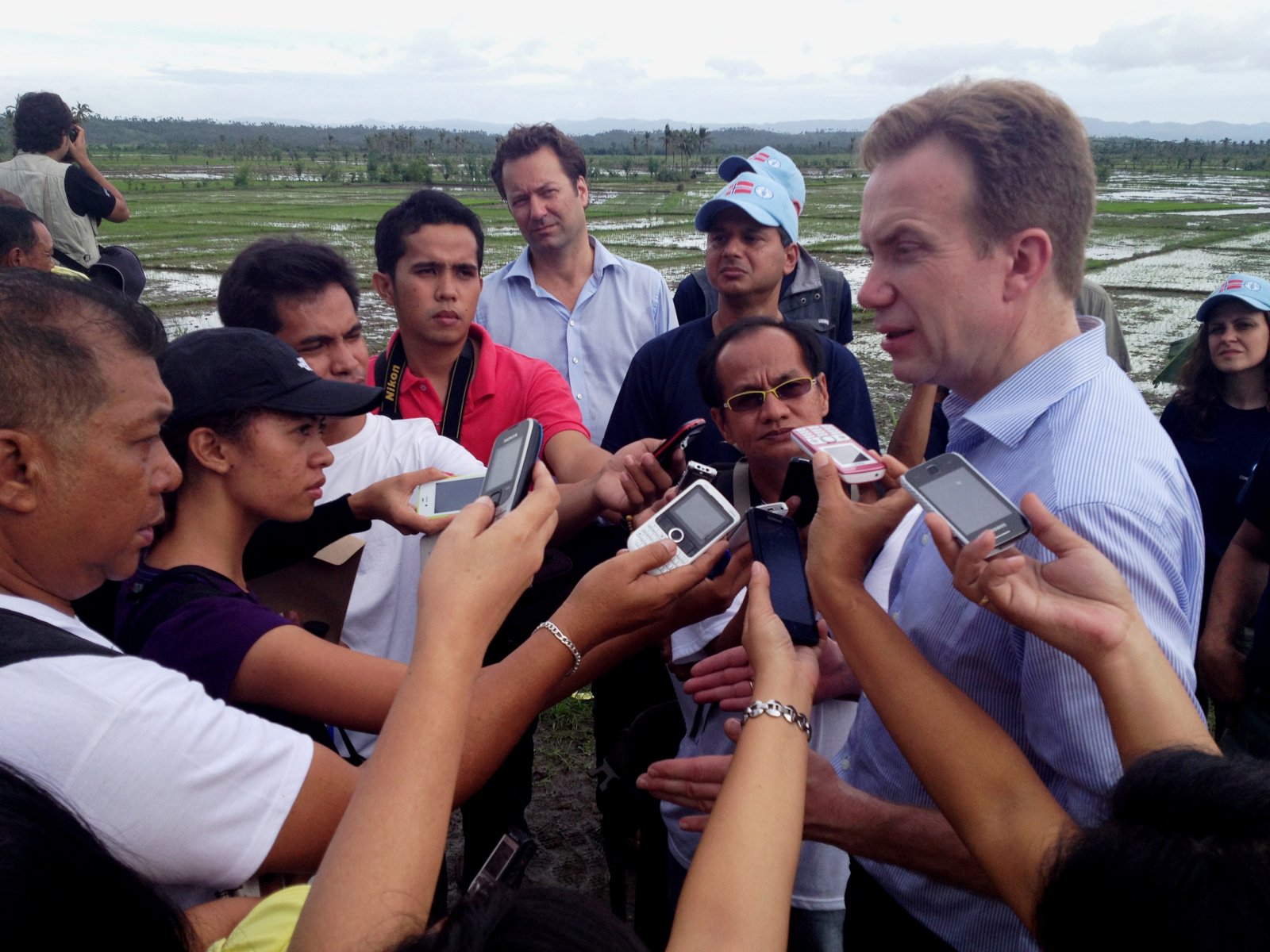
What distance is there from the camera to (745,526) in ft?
7.75

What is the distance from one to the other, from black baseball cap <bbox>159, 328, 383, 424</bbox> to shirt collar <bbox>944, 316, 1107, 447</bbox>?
1.62m

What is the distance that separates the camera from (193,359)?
2219 millimetres

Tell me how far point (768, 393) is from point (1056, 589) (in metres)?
1.55

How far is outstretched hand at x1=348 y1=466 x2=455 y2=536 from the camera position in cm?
238

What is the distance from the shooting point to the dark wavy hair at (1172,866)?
1.03 metres

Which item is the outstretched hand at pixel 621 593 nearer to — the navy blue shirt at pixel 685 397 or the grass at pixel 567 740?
the navy blue shirt at pixel 685 397

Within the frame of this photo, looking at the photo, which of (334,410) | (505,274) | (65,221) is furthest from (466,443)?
(65,221)

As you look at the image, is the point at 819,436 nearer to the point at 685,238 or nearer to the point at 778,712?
the point at 778,712

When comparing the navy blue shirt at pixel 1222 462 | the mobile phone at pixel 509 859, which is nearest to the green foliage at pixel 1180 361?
the navy blue shirt at pixel 1222 462

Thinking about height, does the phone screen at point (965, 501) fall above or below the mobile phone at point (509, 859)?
above

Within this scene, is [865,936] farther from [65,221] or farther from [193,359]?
[65,221]

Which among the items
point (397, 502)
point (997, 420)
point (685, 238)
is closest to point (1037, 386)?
point (997, 420)

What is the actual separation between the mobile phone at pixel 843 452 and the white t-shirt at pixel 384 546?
1128 mm

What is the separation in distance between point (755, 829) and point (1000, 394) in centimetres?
107
